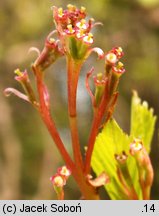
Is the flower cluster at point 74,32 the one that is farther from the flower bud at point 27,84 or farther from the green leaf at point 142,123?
the green leaf at point 142,123

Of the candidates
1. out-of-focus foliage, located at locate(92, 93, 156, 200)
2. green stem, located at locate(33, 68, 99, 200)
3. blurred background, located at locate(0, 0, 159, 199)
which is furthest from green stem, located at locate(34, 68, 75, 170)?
blurred background, located at locate(0, 0, 159, 199)

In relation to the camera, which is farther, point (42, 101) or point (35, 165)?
point (35, 165)

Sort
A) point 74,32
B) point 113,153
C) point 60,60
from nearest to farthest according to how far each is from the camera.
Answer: point 74,32, point 113,153, point 60,60

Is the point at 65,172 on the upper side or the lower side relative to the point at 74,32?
lower

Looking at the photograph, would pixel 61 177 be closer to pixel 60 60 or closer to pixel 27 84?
pixel 27 84

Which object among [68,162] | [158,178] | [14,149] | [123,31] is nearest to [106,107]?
[68,162]

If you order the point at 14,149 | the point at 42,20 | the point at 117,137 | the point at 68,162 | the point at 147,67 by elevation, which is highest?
the point at 42,20

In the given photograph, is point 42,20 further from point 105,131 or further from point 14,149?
point 105,131

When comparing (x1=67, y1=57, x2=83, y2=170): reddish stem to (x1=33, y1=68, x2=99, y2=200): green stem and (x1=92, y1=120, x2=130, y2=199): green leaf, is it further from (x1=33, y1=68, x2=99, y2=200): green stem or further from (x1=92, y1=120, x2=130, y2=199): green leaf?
(x1=92, y1=120, x2=130, y2=199): green leaf

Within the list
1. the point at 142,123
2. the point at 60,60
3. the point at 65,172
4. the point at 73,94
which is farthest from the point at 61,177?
the point at 60,60
